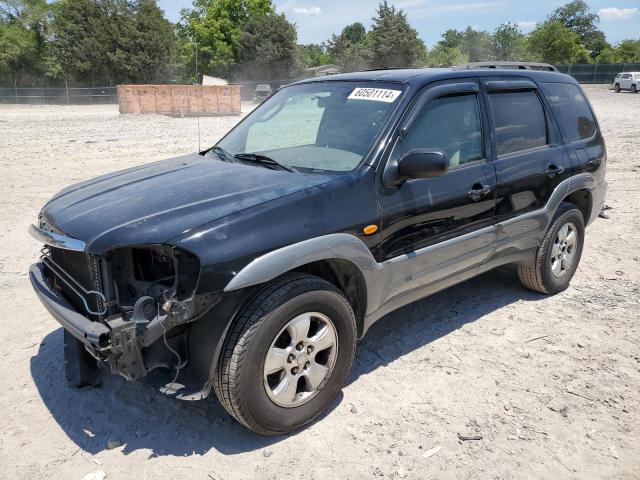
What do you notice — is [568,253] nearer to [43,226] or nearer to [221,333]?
[221,333]

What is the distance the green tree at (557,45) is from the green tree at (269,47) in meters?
31.3

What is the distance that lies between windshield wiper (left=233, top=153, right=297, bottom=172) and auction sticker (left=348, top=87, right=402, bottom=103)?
2.45ft

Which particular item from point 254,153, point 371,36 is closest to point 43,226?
point 254,153

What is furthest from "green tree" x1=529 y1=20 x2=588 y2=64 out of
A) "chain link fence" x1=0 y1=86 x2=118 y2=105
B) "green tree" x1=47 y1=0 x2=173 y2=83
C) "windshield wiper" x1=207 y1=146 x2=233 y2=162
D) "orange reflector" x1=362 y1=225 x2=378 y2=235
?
"orange reflector" x1=362 y1=225 x2=378 y2=235

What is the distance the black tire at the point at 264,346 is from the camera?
2.78 metres

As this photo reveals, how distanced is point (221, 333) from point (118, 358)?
498mm

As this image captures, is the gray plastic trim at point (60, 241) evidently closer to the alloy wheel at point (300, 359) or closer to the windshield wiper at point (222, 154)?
the alloy wheel at point (300, 359)

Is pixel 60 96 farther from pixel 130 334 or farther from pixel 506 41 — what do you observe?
pixel 506 41

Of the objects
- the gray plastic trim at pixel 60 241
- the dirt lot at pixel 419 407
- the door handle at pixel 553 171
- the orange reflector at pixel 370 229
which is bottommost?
the dirt lot at pixel 419 407

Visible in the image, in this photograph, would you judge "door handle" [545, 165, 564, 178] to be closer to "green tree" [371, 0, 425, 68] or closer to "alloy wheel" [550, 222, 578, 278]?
"alloy wheel" [550, 222, 578, 278]

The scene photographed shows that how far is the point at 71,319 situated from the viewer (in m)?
2.89

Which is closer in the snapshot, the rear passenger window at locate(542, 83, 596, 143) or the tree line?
the rear passenger window at locate(542, 83, 596, 143)

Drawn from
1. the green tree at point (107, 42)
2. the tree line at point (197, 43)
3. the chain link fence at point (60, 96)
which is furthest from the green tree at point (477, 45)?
the chain link fence at point (60, 96)

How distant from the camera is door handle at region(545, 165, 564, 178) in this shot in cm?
460
